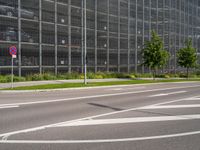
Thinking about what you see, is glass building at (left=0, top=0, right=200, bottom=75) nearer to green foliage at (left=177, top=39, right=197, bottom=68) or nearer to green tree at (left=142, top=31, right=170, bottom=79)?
green foliage at (left=177, top=39, right=197, bottom=68)

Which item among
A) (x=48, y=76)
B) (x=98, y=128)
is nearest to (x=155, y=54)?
(x=48, y=76)

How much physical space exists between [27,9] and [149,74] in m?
23.0

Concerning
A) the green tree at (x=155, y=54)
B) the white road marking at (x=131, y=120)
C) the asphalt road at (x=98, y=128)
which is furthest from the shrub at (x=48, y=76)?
the white road marking at (x=131, y=120)

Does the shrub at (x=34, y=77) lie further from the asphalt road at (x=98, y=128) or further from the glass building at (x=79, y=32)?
the asphalt road at (x=98, y=128)

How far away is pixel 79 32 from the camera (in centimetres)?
3475

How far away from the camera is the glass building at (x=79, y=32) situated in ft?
91.8

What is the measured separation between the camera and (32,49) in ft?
96.4

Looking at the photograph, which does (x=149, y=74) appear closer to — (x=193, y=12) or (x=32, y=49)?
(x=32, y=49)

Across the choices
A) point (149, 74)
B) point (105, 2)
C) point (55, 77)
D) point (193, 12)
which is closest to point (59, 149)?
point (55, 77)

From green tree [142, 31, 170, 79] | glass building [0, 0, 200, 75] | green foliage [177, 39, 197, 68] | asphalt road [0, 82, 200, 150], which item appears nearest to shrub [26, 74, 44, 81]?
glass building [0, 0, 200, 75]

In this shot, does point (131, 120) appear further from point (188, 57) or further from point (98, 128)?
point (188, 57)

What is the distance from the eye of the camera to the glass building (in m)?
28.0

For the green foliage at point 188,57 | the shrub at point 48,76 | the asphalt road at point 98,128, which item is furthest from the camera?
the green foliage at point 188,57

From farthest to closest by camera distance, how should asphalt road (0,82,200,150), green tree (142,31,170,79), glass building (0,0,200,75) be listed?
green tree (142,31,170,79)
glass building (0,0,200,75)
asphalt road (0,82,200,150)
